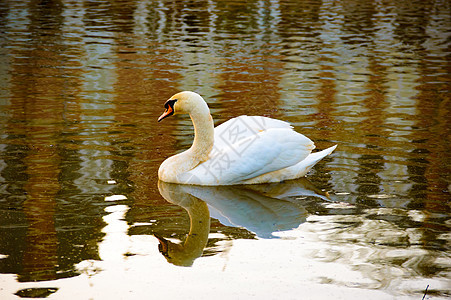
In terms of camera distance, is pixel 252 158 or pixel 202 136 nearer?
pixel 252 158

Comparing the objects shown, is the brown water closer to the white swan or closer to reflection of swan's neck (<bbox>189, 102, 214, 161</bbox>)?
the white swan

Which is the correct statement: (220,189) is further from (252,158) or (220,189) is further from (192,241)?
(192,241)

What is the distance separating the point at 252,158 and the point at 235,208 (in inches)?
28.7

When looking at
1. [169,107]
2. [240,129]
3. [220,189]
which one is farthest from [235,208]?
[169,107]

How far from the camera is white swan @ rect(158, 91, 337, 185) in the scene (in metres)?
7.88

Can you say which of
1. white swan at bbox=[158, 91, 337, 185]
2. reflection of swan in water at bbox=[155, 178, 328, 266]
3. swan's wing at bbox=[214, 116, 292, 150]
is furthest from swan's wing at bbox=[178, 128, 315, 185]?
swan's wing at bbox=[214, 116, 292, 150]

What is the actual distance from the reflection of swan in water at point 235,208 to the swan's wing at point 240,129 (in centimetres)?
56

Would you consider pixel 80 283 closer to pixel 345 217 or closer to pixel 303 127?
pixel 345 217

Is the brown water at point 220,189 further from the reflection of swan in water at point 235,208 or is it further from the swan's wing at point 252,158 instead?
the swan's wing at point 252,158

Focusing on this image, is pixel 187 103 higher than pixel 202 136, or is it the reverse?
pixel 187 103

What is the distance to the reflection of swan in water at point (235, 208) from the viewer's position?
6270 millimetres

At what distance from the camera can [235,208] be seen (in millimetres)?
7328

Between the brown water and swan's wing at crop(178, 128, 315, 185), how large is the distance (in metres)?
0.21

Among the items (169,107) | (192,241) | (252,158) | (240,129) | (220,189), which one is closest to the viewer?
(192,241)
